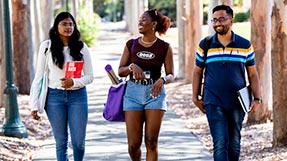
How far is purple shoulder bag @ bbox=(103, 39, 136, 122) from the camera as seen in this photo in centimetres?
763

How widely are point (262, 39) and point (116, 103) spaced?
223 inches

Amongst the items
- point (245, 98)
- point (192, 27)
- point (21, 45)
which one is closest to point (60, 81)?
point (245, 98)

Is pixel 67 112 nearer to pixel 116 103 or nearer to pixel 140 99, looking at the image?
pixel 116 103

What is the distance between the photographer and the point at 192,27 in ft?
69.2

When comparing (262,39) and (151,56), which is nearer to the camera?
(151,56)

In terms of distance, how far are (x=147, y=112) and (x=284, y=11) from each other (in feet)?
10.9

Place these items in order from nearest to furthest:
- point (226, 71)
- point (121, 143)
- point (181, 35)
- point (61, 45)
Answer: point (226, 71) → point (61, 45) → point (121, 143) → point (181, 35)

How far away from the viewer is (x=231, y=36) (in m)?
7.27

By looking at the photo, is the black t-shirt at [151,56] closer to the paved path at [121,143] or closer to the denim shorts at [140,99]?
the denim shorts at [140,99]

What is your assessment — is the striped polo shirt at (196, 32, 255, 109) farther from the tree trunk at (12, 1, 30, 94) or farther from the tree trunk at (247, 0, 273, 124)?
the tree trunk at (12, 1, 30, 94)

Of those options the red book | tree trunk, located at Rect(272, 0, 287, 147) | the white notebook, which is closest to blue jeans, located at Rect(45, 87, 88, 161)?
the red book

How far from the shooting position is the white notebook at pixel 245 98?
23.3 feet

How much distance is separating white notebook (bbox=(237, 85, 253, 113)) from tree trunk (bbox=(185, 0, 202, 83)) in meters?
13.4

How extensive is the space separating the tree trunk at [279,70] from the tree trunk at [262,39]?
2.64 metres
